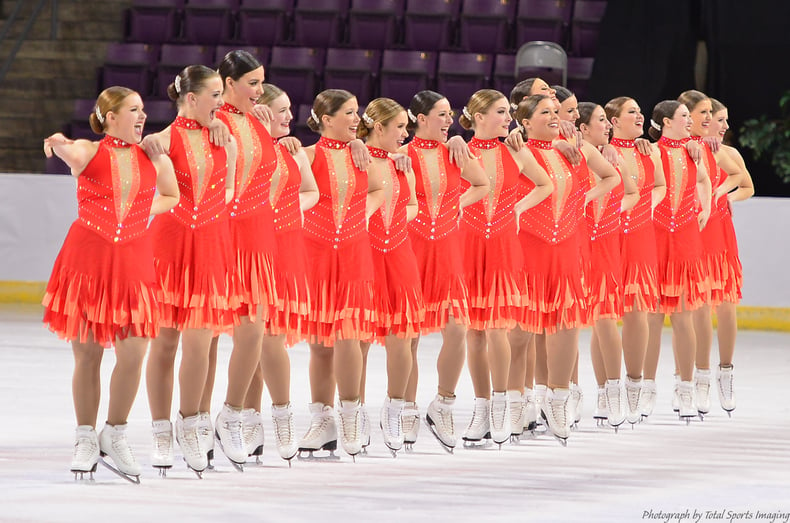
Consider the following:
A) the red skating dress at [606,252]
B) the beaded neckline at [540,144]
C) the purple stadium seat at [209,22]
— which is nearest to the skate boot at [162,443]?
the beaded neckline at [540,144]

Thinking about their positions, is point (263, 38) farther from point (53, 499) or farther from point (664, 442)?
point (53, 499)

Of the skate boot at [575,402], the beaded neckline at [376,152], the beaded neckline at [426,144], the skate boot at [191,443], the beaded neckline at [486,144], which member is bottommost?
the skate boot at [191,443]

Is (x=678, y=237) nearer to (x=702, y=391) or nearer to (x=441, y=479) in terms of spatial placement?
(x=702, y=391)

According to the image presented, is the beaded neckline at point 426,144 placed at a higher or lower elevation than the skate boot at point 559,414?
higher

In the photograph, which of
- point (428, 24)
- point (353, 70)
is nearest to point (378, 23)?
point (428, 24)

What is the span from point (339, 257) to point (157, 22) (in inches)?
365

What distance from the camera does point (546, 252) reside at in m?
5.70

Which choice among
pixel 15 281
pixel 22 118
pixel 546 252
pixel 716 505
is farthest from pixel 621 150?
pixel 22 118

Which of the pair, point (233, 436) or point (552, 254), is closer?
point (233, 436)

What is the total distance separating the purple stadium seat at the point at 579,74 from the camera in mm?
12922

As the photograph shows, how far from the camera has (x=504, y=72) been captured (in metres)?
12.8

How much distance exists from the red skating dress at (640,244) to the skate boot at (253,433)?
6.54 feet

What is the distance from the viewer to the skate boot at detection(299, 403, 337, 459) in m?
5.20

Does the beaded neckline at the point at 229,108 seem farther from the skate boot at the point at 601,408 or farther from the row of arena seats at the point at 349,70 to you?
the row of arena seats at the point at 349,70
